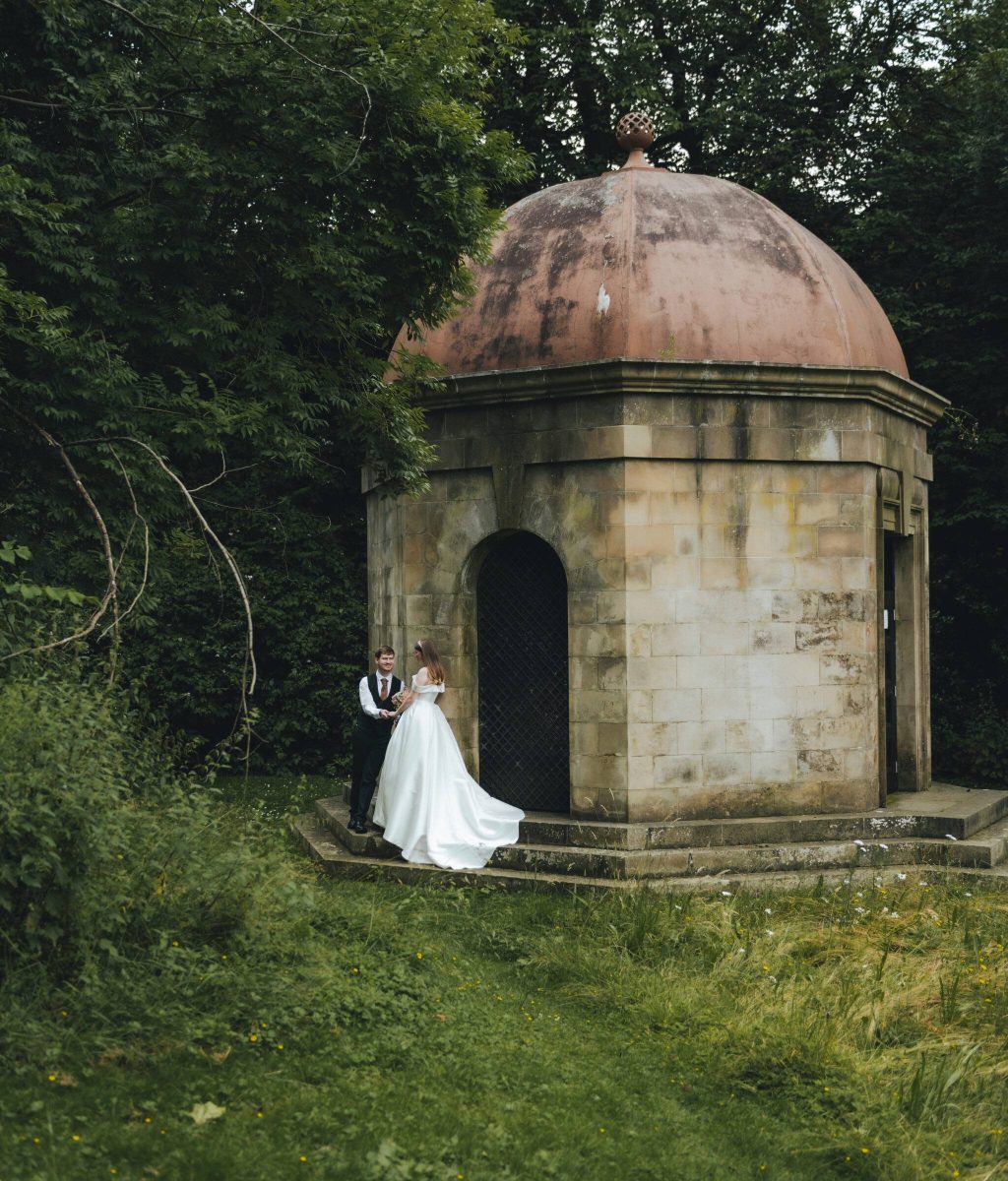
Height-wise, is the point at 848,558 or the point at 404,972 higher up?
the point at 848,558

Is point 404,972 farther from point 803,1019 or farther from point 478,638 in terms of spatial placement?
point 478,638

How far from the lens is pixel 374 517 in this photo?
43.7 feet

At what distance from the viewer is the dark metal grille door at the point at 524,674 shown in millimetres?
11711

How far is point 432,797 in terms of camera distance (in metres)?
10.9

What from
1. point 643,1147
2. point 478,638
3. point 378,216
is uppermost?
point 378,216

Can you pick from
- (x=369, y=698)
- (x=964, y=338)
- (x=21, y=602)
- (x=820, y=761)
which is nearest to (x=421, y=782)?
(x=369, y=698)

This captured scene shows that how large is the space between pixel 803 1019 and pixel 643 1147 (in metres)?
1.61

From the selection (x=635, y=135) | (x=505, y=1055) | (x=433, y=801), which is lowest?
(x=505, y=1055)

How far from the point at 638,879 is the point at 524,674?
2.49 metres

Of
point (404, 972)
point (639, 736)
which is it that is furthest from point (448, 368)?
point (404, 972)

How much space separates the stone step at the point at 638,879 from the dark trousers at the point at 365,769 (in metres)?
0.56

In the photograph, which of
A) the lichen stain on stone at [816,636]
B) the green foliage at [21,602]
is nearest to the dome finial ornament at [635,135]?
the lichen stain on stone at [816,636]

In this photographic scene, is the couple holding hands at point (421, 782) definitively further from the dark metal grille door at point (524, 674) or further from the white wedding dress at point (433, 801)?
the dark metal grille door at point (524, 674)

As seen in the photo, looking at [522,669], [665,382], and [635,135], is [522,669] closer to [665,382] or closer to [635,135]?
[665,382]
